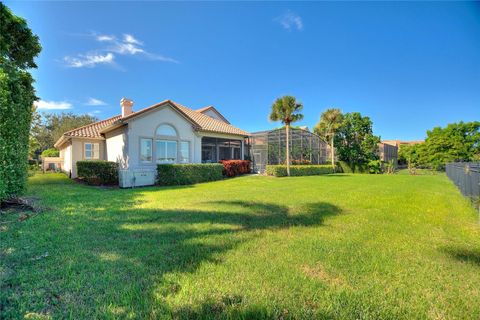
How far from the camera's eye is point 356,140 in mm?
33438

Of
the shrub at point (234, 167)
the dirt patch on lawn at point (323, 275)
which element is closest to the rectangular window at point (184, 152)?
the shrub at point (234, 167)

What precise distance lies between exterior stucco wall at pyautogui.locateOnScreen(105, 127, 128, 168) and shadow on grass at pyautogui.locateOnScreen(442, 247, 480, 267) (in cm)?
1707

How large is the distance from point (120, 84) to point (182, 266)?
24508 mm

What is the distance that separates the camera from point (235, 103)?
32938 millimetres

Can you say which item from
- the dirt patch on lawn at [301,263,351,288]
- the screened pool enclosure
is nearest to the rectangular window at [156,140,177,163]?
the screened pool enclosure

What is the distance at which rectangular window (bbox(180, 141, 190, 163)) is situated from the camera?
1895 centimetres

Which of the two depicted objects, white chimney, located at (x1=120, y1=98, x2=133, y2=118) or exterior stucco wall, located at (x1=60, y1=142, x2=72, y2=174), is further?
exterior stucco wall, located at (x1=60, y1=142, x2=72, y2=174)

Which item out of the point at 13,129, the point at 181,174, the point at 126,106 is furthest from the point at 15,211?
the point at 126,106

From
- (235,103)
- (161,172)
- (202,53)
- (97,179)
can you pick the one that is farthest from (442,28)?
(235,103)

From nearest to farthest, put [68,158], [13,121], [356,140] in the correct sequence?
[13,121], [68,158], [356,140]

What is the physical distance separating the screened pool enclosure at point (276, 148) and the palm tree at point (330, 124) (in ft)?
15.3

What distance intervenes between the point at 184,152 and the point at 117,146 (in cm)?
507

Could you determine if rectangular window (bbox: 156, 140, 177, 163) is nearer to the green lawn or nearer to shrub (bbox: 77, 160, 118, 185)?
shrub (bbox: 77, 160, 118, 185)

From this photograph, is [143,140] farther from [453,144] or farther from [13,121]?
[453,144]
